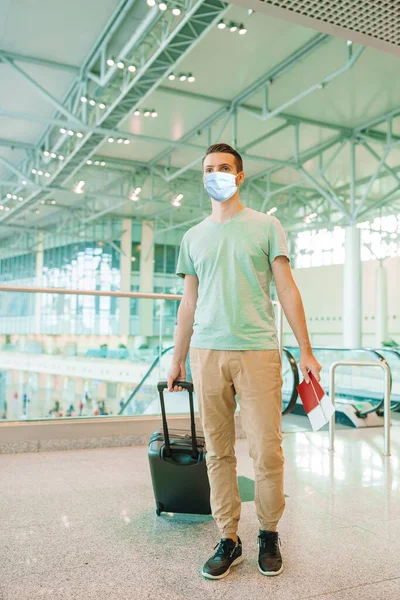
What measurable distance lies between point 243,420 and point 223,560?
537 millimetres

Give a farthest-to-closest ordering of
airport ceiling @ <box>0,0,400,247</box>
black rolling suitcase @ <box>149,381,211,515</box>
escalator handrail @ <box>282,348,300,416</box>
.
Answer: airport ceiling @ <box>0,0,400,247</box>
escalator handrail @ <box>282,348,300,416</box>
black rolling suitcase @ <box>149,381,211,515</box>

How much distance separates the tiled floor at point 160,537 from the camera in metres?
2.06

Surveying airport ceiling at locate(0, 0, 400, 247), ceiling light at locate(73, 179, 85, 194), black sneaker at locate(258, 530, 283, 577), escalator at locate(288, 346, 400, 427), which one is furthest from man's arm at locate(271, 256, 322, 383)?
ceiling light at locate(73, 179, 85, 194)

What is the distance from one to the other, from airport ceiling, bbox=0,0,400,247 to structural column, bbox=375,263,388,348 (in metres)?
3.23

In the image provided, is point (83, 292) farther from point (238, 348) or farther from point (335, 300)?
point (335, 300)

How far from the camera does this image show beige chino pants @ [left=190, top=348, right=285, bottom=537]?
226cm

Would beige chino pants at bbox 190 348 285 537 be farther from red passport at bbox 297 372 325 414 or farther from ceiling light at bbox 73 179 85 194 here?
ceiling light at bbox 73 179 85 194

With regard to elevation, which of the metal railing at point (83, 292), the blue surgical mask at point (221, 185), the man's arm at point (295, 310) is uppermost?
the blue surgical mask at point (221, 185)

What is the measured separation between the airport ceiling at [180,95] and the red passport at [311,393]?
1.97 metres

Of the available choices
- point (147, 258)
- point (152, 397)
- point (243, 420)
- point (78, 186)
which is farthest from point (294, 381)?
point (147, 258)

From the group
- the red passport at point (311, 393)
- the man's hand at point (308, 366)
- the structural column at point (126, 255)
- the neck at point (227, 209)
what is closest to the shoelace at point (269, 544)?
the red passport at point (311, 393)

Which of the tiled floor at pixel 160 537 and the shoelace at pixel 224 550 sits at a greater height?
the shoelace at pixel 224 550

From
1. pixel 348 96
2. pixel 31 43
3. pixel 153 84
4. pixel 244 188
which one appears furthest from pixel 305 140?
pixel 31 43

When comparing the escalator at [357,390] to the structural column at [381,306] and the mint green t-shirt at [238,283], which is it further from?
the structural column at [381,306]
